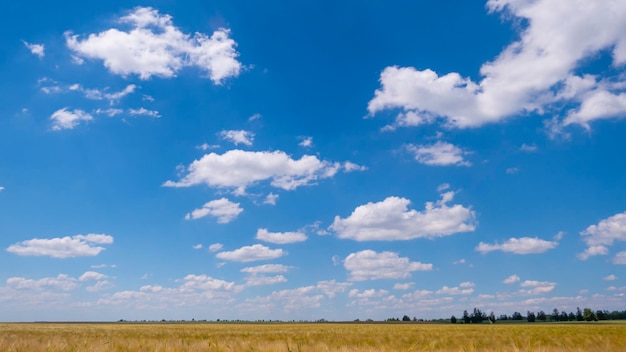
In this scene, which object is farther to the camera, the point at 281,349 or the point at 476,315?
the point at 476,315

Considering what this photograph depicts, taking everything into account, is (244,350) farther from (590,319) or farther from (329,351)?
(590,319)

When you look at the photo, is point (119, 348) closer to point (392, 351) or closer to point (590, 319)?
point (392, 351)

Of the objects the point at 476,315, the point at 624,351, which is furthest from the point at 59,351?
the point at 476,315

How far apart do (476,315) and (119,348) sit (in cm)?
16732

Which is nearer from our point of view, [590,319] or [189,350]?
[189,350]

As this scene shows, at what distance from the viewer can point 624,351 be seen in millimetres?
8211

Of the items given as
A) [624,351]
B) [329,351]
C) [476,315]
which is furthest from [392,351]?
[476,315]

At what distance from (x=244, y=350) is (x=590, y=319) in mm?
172300

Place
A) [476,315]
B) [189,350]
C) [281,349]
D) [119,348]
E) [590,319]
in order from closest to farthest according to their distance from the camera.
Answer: [281,349] → [189,350] → [119,348] → [590,319] → [476,315]

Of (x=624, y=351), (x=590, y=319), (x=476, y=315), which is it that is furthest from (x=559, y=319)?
(x=624, y=351)

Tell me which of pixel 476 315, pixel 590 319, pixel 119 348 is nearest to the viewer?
pixel 119 348

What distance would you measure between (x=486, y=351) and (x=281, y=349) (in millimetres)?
3719

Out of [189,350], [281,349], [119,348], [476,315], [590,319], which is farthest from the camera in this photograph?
[476,315]

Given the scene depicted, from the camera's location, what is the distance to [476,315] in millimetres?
157500
